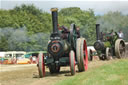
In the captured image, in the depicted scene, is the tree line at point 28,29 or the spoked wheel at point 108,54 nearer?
the spoked wheel at point 108,54

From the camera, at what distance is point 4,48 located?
3481cm

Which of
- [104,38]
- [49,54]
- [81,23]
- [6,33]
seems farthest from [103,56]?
[81,23]

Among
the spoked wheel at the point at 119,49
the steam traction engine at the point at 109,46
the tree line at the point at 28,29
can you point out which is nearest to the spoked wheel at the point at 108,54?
the steam traction engine at the point at 109,46

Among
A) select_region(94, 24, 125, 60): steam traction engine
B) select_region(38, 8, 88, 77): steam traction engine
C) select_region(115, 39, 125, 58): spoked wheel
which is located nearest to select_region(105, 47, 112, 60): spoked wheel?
select_region(94, 24, 125, 60): steam traction engine

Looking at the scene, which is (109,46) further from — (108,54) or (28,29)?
(28,29)

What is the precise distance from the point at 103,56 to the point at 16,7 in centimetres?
3371

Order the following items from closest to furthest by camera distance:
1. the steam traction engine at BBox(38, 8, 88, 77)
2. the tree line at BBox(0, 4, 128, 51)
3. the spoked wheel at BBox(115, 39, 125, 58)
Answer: the steam traction engine at BBox(38, 8, 88, 77)
the spoked wheel at BBox(115, 39, 125, 58)
the tree line at BBox(0, 4, 128, 51)

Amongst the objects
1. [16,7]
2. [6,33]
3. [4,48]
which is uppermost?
[16,7]

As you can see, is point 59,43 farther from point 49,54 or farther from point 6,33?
point 6,33

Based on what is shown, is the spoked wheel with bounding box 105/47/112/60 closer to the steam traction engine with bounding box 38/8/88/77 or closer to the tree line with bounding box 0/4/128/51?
the steam traction engine with bounding box 38/8/88/77

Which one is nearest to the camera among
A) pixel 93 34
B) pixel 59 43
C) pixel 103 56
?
pixel 59 43

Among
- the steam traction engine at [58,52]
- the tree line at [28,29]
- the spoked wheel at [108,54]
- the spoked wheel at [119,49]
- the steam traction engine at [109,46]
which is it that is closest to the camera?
the steam traction engine at [58,52]

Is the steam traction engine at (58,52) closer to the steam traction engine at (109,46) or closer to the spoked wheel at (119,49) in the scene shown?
the spoked wheel at (119,49)

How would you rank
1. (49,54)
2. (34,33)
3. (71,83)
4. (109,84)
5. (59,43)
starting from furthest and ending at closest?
(34,33)
(49,54)
(59,43)
(71,83)
(109,84)
